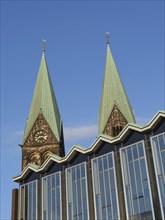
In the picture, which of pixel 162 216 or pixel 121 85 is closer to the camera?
pixel 162 216

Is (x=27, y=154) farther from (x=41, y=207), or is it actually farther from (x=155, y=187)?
(x=155, y=187)

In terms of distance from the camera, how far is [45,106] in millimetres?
63312

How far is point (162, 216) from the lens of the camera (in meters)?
28.9

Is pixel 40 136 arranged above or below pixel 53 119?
below

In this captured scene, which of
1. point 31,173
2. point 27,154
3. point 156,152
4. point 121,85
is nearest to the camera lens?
point 156,152

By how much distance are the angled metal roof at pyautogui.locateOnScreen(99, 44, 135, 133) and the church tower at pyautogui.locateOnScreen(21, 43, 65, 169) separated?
260 inches

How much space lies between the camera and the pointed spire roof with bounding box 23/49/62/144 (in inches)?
2429

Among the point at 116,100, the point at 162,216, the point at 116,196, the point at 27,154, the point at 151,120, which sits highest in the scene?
the point at 116,100

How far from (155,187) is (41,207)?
35.8ft

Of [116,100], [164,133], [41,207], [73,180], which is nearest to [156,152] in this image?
[164,133]

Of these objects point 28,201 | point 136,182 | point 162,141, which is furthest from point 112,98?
point 136,182

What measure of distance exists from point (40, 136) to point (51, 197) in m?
25.2

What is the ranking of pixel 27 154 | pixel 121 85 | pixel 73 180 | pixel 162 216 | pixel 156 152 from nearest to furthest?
pixel 162 216 → pixel 156 152 → pixel 73 180 → pixel 27 154 → pixel 121 85

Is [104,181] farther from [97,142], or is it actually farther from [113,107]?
[113,107]
